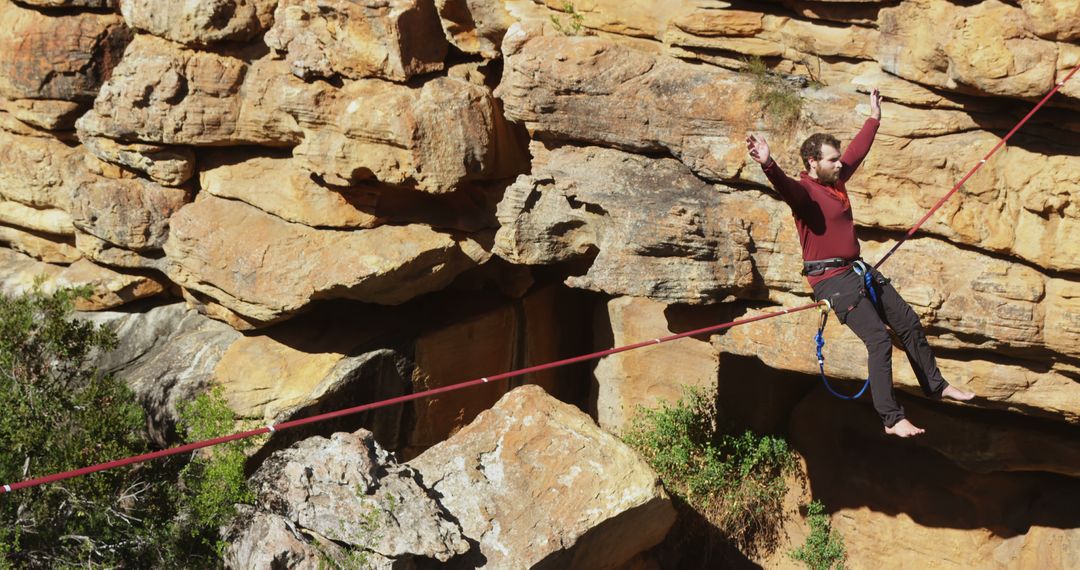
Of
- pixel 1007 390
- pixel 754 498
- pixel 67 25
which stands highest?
pixel 67 25

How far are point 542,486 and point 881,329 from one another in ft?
10.4

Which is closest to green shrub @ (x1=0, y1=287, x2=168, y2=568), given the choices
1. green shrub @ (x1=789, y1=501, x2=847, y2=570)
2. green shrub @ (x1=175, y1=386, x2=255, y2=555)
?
green shrub @ (x1=175, y1=386, x2=255, y2=555)

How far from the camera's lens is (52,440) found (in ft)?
29.9

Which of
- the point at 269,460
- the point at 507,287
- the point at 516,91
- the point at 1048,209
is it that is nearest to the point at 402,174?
the point at 516,91

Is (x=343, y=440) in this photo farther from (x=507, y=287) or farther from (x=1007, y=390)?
(x=1007, y=390)

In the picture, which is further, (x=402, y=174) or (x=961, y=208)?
(x=402, y=174)

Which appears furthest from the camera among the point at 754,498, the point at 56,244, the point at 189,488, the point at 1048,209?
the point at 56,244

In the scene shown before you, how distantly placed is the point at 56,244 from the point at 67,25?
2815 mm

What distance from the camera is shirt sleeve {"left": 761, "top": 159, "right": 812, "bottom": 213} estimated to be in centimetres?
664

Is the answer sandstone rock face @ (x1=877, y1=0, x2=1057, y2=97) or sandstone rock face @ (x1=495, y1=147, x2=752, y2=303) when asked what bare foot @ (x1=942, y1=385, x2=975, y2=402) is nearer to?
sandstone rock face @ (x1=877, y1=0, x2=1057, y2=97)

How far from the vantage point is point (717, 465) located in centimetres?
1158

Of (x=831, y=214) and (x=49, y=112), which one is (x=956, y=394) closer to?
(x=831, y=214)

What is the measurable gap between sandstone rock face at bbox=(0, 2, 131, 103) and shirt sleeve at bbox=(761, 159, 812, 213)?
8350 mm

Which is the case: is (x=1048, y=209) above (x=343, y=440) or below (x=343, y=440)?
above
